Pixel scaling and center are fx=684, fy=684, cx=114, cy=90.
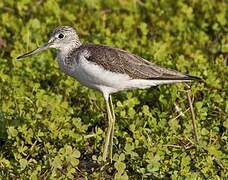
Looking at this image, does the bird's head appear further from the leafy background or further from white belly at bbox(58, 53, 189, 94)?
the leafy background

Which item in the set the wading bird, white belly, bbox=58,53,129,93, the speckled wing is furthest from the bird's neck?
white belly, bbox=58,53,129,93

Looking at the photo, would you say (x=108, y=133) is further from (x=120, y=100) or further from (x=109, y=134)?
(x=120, y=100)

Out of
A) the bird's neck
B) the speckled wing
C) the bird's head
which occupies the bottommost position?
the speckled wing

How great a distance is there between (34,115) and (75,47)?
778 millimetres

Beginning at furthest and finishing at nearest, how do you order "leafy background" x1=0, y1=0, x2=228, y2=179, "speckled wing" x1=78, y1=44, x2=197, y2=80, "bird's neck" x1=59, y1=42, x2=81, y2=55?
"bird's neck" x1=59, y1=42, x2=81, y2=55 → "speckled wing" x1=78, y1=44, x2=197, y2=80 → "leafy background" x1=0, y1=0, x2=228, y2=179

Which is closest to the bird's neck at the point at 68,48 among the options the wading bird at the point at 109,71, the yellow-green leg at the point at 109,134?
the wading bird at the point at 109,71

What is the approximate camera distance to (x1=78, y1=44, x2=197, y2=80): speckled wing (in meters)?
6.18

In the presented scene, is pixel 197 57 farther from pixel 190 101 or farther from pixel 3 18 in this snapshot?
pixel 3 18

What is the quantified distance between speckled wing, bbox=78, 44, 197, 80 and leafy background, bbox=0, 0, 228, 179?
0.51 m

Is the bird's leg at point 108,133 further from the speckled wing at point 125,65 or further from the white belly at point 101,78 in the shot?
the speckled wing at point 125,65

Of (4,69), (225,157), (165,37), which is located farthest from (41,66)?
(225,157)

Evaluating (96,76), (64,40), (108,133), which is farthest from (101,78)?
(64,40)

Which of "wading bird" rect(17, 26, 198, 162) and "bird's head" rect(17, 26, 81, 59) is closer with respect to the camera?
"wading bird" rect(17, 26, 198, 162)

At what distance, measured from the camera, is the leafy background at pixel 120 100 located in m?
5.92
